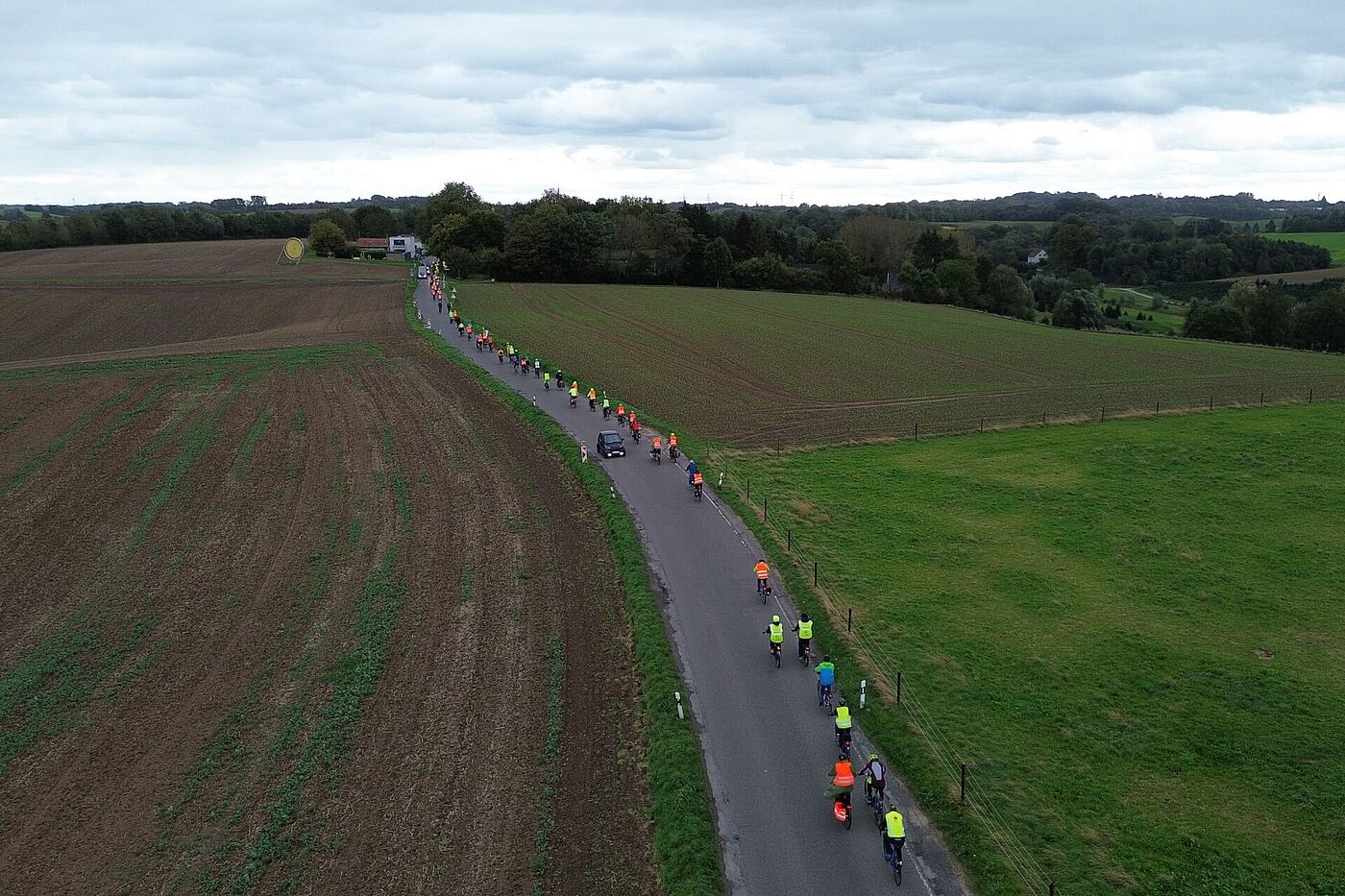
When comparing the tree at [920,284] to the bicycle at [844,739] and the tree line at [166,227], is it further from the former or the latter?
the bicycle at [844,739]

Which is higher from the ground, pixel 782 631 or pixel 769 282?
pixel 769 282

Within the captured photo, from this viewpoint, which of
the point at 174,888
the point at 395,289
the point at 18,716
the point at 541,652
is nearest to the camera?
the point at 174,888

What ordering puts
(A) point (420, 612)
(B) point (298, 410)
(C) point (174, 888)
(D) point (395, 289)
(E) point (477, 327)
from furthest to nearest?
(D) point (395, 289) < (E) point (477, 327) < (B) point (298, 410) < (A) point (420, 612) < (C) point (174, 888)

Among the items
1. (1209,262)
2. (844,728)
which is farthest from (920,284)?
(844,728)

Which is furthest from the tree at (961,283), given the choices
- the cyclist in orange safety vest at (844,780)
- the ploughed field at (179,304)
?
the cyclist in orange safety vest at (844,780)

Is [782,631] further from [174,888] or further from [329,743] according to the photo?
[174,888]

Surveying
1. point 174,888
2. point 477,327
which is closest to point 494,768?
point 174,888
